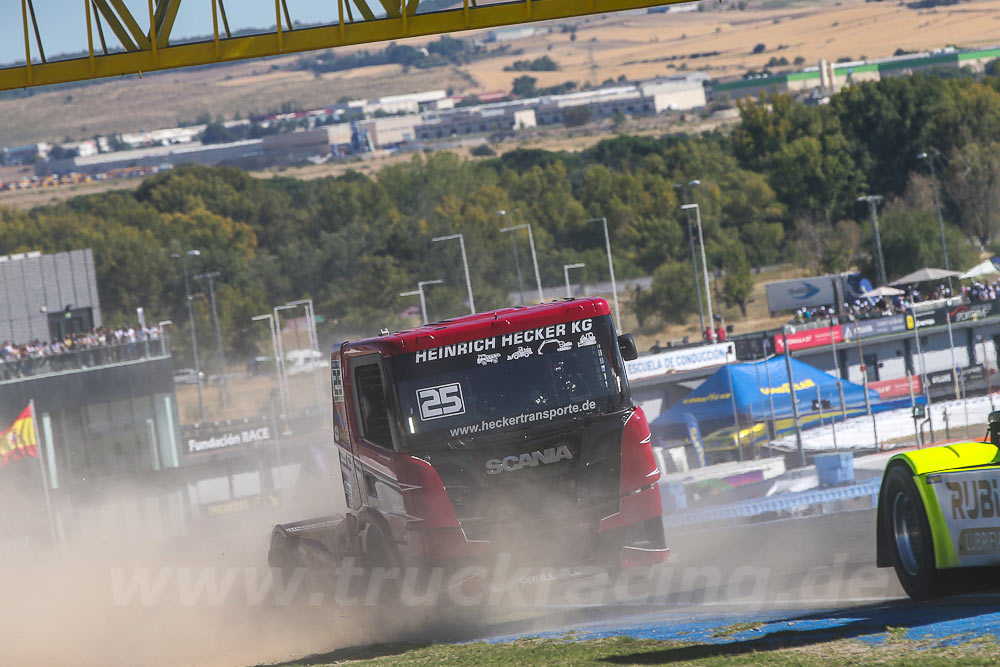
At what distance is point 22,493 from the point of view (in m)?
36.7

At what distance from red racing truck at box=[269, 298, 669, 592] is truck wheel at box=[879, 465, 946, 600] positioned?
8.89 ft

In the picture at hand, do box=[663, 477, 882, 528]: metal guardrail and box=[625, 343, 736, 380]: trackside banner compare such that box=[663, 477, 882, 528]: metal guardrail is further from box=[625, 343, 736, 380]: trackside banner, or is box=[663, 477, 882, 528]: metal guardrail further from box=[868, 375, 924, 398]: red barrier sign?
box=[625, 343, 736, 380]: trackside banner

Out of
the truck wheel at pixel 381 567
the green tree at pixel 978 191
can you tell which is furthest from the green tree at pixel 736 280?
the truck wheel at pixel 381 567

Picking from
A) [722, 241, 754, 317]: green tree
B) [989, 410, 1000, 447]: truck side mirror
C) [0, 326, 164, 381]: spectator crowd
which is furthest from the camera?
[722, 241, 754, 317]: green tree

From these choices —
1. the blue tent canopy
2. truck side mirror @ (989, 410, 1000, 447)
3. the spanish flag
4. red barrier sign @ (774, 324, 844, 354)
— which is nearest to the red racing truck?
truck side mirror @ (989, 410, 1000, 447)

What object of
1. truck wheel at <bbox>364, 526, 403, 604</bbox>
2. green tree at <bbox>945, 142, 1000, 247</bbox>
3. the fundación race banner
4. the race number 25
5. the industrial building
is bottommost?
the fundación race banner

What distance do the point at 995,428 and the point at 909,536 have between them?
1200 millimetres

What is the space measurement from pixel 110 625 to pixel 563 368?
22.8 feet

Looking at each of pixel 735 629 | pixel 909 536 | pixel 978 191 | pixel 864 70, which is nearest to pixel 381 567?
pixel 735 629

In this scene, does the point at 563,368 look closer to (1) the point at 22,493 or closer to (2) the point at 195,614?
(2) the point at 195,614

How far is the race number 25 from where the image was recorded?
41.0 ft

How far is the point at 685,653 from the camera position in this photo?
9.13 m

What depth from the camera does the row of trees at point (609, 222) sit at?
89312 millimetres

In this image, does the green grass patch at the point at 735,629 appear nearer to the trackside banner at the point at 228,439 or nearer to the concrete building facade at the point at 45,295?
the trackside banner at the point at 228,439
